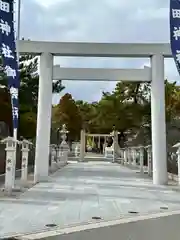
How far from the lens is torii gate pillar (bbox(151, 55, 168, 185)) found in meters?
14.2

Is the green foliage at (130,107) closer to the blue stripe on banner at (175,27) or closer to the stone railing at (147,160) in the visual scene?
the stone railing at (147,160)

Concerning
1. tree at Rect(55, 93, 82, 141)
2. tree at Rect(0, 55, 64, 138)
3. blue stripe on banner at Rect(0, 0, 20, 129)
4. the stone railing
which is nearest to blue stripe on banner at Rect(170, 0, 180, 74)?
the stone railing

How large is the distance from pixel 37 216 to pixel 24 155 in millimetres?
5580

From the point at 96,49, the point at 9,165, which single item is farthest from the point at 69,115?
the point at 9,165

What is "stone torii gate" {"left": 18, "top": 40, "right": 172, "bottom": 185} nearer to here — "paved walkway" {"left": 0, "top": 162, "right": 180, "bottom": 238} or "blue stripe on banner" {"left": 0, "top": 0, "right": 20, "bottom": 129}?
"paved walkway" {"left": 0, "top": 162, "right": 180, "bottom": 238}

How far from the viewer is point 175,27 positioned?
980 centimetres

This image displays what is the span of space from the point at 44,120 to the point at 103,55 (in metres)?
3.25

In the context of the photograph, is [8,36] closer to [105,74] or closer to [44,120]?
[44,120]

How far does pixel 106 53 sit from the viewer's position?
46.8ft

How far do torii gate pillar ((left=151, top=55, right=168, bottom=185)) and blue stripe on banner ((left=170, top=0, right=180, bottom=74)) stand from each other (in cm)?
444

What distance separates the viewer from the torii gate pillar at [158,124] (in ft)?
46.6

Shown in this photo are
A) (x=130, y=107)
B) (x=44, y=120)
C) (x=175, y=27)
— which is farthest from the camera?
(x=130, y=107)

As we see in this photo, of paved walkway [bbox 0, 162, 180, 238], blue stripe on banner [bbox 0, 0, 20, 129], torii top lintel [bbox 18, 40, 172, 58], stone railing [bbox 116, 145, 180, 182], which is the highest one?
torii top lintel [bbox 18, 40, 172, 58]

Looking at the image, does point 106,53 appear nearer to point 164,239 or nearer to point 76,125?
point 164,239
